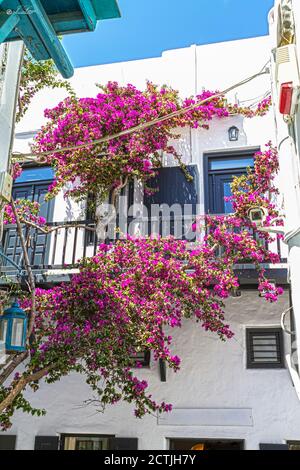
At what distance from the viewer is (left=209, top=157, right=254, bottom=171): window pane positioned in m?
8.56

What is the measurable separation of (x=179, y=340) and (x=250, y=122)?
4.04m

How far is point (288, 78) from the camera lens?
4023 millimetres

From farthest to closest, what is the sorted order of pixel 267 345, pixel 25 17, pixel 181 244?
pixel 267 345, pixel 181 244, pixel 25 17

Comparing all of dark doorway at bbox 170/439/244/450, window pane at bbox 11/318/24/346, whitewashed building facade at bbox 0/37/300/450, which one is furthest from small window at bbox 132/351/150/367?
window pane at bbox 11/318/24/346

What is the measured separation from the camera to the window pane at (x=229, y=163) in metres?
8.56

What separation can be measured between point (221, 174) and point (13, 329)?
15.4 feet

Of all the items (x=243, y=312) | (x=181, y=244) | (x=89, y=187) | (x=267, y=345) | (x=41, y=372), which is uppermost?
(x=89, y=187)

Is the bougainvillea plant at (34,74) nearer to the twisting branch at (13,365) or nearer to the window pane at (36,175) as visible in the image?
the window pane at (36,175)

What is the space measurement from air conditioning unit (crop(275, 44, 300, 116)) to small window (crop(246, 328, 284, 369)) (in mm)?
4188

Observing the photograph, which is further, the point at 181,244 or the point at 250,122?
the point at 250,122

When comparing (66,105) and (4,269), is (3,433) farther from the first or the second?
(66,105)

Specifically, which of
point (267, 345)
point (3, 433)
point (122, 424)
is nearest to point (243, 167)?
point (267, 345)

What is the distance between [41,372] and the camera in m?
6.27

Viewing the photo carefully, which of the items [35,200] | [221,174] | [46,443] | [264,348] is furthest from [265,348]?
[35,200]
